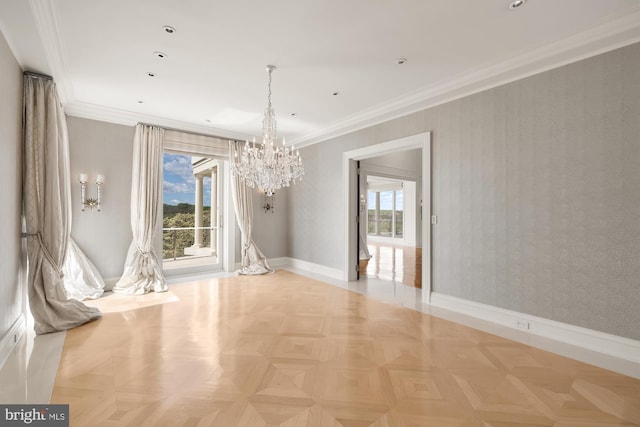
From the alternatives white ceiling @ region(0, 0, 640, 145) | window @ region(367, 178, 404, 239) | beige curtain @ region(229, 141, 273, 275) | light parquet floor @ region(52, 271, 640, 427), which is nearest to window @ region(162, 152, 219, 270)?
beige curtain @ region(229, 141, 273, 275)

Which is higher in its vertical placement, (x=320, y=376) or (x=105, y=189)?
(x=105, y=189)

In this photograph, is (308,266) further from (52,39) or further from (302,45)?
(52,39)

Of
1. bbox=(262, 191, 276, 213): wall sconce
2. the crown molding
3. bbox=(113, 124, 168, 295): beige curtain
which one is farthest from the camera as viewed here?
bbox=(262, 191, 276, 213): wall sconce

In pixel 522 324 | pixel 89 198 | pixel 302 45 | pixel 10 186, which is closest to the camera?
pixel 10 186

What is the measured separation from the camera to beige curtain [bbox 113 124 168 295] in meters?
→ 4.88

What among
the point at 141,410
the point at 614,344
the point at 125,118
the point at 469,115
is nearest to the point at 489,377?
the point at 614,344

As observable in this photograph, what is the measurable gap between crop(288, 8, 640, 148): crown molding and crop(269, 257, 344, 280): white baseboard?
115 inches

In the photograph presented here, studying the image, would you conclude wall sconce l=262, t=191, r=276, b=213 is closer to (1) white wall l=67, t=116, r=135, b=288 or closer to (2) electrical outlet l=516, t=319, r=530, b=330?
(1) white wall l=67, t=116, r=135, b=288

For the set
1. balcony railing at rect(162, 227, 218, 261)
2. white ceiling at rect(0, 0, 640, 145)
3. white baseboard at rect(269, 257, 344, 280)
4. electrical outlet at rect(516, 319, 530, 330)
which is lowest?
electrical outlet at rect(516, 319, 530, 330)

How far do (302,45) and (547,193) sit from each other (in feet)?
10.0

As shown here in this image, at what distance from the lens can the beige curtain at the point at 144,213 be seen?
488cm

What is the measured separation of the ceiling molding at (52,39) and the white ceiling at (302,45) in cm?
1

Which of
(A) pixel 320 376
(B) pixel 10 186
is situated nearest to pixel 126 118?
(B) pixel 10 186

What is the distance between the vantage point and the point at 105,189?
15.8 feet
